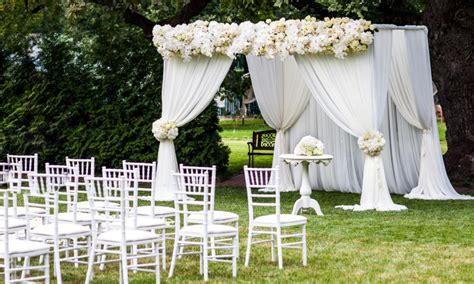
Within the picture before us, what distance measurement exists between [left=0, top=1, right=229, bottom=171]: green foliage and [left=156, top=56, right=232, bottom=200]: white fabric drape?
2.97m

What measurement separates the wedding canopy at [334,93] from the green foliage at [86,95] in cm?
255

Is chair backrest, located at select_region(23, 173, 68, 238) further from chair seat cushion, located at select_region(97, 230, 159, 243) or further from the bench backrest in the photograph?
the bench backrest

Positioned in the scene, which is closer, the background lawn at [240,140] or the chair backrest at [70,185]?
the chair backrest at [70,185]

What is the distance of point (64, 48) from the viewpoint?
19.6 meters

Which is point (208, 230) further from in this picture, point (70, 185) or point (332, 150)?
point (332, 150)

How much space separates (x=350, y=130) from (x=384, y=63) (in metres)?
1.10

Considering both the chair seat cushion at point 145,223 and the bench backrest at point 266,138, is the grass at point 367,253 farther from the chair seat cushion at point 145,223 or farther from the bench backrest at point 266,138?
the bench backrest at point 266,138

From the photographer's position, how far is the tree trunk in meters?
16.6

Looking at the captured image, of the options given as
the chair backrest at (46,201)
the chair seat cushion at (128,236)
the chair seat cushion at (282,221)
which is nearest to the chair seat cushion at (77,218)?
the chair backrest at (46,201)

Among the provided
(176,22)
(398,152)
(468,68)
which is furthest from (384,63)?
(176,22)

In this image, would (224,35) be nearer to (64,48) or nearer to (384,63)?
(384,63)

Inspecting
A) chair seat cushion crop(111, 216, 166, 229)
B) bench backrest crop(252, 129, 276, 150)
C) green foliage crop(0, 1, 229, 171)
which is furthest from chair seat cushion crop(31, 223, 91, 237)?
bench backrest crop(252, 129, 276, 150)

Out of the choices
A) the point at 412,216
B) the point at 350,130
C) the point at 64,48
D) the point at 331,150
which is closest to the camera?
the point at 412,216

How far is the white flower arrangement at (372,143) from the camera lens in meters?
13.4
